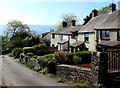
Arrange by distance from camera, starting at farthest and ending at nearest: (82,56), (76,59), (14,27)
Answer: (14,27), (82,56), (76,59)

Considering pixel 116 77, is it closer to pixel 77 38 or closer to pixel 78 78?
pixel 78 78

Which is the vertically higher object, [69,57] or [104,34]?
[104,34]

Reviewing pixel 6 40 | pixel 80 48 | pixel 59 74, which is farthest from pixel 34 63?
pixel 6 40

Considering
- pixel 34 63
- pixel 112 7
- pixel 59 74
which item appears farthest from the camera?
pixel 112 7

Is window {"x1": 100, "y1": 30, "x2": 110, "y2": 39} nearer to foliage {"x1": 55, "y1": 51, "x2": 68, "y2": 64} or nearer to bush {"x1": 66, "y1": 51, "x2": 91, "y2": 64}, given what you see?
bush {"x1": 66, "y1": 51, "x2": 91, "y2": 64}

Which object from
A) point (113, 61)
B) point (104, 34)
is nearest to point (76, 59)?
point (113, 61)

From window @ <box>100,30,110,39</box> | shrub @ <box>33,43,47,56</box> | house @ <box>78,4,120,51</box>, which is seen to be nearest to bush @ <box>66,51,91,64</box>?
house @ <box>78,4,120,51</box>

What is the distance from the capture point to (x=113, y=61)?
10422 mm

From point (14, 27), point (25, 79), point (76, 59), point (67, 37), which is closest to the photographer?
point (25, 79)

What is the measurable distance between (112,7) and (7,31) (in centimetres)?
4047

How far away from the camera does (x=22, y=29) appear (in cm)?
5650

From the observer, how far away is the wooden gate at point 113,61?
1044 cm

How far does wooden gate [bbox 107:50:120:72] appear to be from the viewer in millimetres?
10436

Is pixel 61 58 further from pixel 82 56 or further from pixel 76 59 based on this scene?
pixel 82 56
